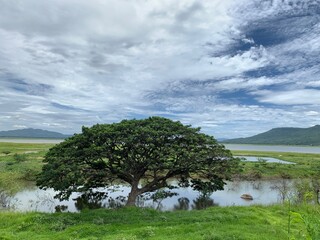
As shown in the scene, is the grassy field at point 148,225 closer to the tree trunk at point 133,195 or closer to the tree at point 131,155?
the tree trunk at point 133,195

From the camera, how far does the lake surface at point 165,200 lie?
27828 millimetres

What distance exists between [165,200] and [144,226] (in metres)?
15.9

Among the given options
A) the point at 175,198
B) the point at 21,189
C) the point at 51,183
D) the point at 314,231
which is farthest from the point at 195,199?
the point at 314,231

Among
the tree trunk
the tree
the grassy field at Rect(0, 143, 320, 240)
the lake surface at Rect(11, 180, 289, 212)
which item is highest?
the tree

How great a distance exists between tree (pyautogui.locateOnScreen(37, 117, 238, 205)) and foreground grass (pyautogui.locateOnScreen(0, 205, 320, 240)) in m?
2.29

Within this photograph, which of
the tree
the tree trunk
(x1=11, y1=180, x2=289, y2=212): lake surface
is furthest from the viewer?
(x1=11, y1=180, x2=289, y2=212): lake surface

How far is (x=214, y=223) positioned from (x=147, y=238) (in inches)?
173

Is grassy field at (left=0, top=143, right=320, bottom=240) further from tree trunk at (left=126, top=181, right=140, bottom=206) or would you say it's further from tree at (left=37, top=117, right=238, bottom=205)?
tree at (left=37, top=117, right=238, bottom=205)


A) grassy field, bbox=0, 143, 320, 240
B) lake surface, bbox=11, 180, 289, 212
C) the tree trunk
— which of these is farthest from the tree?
lake surface, bbox=11, 180, 289, 212

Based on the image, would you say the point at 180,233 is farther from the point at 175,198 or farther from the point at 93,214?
the point at 175,198

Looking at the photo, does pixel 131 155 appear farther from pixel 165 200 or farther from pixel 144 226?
pixel 165 200

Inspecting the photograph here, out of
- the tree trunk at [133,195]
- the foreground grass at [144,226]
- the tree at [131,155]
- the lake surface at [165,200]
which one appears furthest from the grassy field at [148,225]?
the lake surface at [165,200]

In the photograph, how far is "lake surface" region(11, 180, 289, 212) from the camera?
91.3 ft

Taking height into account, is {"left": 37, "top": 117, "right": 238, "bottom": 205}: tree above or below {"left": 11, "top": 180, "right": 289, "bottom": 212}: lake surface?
above
